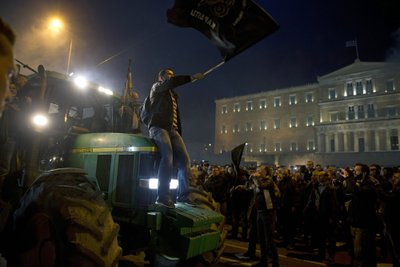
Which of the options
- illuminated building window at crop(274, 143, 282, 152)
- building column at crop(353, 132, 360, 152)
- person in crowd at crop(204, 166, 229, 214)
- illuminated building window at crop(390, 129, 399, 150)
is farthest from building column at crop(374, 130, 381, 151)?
person in crowd at crop(204, 166, 229, 214)

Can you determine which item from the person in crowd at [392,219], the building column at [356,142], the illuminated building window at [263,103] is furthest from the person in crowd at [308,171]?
the illuminated building window at [263,103]

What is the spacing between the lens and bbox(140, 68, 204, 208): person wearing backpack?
13.8 ft

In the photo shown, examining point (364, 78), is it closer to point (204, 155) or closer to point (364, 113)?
point (364, 113)

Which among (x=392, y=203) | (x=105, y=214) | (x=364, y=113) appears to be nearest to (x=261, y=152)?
(x=364, y=113)

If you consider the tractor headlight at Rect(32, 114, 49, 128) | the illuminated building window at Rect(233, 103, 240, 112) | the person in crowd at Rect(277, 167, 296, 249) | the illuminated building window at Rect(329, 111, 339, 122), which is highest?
the illuminated building window at Rect(233, 103, 240, 112)

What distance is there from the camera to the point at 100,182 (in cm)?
457

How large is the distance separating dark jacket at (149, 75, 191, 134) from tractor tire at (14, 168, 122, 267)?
1.44 meters

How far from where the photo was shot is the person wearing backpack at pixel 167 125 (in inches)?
166

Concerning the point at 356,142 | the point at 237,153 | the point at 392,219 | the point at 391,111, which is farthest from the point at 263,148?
the point at 392,219

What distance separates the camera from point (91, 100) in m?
5.21

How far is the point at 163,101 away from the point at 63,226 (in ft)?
7.65

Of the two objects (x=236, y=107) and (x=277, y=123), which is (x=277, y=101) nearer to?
(x=277, y=123)

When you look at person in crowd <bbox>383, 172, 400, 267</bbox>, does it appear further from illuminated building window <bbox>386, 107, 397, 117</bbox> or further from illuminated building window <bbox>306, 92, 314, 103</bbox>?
illuminated building window <bbox>306, 92, 314, 103</bbox>

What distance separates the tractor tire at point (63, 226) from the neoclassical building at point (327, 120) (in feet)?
189
